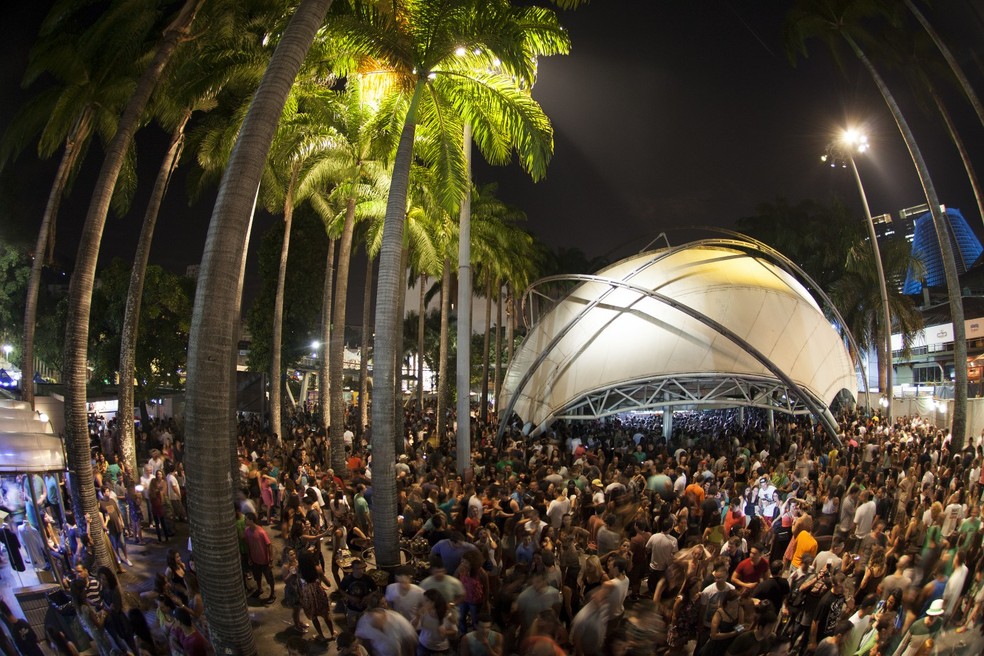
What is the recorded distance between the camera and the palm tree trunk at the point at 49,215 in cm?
1702

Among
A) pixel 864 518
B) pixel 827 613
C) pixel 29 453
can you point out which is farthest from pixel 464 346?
pixel 827 613

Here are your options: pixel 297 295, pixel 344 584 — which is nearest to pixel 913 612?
pixel 344 584

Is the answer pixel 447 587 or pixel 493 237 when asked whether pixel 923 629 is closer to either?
pixel 447 587

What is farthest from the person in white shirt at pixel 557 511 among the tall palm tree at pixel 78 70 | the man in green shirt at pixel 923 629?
the tall palm tree at pixel 78 70

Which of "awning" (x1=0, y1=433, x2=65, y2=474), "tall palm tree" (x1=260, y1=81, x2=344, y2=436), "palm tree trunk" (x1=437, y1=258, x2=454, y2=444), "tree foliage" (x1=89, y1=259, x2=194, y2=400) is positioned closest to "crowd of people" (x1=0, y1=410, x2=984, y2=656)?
"awning" (x1=0, y1=433, x2=65, y2=474)

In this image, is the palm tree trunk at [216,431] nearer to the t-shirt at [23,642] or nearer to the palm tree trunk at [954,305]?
the t-shirt at [23,642]

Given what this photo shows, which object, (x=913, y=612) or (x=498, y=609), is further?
(x=498, y=609)

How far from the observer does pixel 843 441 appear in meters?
22.3

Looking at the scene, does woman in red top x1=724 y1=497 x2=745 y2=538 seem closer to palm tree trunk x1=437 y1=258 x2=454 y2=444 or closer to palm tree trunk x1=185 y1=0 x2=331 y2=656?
palm tree trunk x1=185 y1=0 x2=331 y2=656

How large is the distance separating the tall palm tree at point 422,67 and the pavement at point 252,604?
5.82 ft

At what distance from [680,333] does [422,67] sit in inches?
629

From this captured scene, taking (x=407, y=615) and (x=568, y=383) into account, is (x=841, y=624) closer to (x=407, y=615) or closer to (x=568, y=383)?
(x=407, y=615)

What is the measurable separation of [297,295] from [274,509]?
26.9 metres

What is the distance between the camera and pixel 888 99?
16.7 meters
